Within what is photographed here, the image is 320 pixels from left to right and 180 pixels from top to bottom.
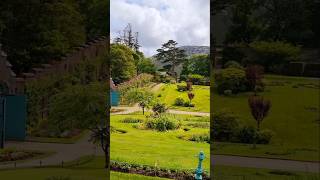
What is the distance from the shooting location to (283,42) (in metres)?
8.08

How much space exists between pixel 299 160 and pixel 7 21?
4838 mm

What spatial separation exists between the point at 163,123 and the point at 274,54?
6.60 ft

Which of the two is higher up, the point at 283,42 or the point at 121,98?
the point at 283,42

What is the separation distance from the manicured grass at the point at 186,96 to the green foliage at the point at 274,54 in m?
0.86

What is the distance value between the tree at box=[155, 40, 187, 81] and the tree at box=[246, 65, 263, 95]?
101cm

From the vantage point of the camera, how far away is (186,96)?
28.3ft

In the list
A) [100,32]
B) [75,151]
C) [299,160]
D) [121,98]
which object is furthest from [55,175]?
[299,160]

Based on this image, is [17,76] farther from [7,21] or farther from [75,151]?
[75,151]

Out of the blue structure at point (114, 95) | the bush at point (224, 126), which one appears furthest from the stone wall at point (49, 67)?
the bush at point (224, 126)

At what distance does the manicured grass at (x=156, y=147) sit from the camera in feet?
28.0

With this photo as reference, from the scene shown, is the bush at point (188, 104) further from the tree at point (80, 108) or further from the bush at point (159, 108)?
the tree at point (80, 108)

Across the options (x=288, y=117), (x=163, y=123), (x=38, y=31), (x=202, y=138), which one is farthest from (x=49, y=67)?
(x=288, y=117)

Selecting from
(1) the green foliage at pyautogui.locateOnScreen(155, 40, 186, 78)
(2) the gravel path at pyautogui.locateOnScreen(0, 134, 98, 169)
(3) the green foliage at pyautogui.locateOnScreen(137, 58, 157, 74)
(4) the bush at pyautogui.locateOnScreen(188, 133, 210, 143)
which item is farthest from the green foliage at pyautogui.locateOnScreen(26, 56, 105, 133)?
(4) the bush at pyautogui.locateOnScreen(188, 133, 210, 143)

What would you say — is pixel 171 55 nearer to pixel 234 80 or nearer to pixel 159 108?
pixel 159 108
